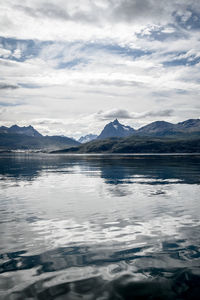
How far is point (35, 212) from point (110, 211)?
8.63 meters

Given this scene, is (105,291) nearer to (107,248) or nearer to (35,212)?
(107,248)

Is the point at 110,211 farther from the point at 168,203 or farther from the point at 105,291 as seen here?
the point at 105,291

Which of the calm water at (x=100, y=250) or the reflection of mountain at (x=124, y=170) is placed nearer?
the calm water at (x=100, y=250)

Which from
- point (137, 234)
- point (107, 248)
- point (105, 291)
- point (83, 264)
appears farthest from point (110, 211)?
point (105, 291)

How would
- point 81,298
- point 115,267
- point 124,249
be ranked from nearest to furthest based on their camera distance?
point 81,298
point 115,267
point 124,249

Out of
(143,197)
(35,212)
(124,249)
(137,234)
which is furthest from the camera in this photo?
(143,197)

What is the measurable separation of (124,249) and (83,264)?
3385 millimetres

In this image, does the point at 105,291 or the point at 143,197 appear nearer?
the point at 105,291

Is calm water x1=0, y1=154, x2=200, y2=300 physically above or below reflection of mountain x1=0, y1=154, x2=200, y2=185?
above

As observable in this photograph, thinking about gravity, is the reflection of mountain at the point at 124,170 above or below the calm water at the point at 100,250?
below

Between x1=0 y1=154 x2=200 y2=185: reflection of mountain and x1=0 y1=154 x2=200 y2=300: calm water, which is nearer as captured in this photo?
x1=0 y1=154 x2=200 y2=300: calm water

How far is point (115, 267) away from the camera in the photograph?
13.6 metres

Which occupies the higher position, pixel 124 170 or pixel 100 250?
pixel 100 250

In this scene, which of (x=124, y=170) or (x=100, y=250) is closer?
(x=100, y=250)
